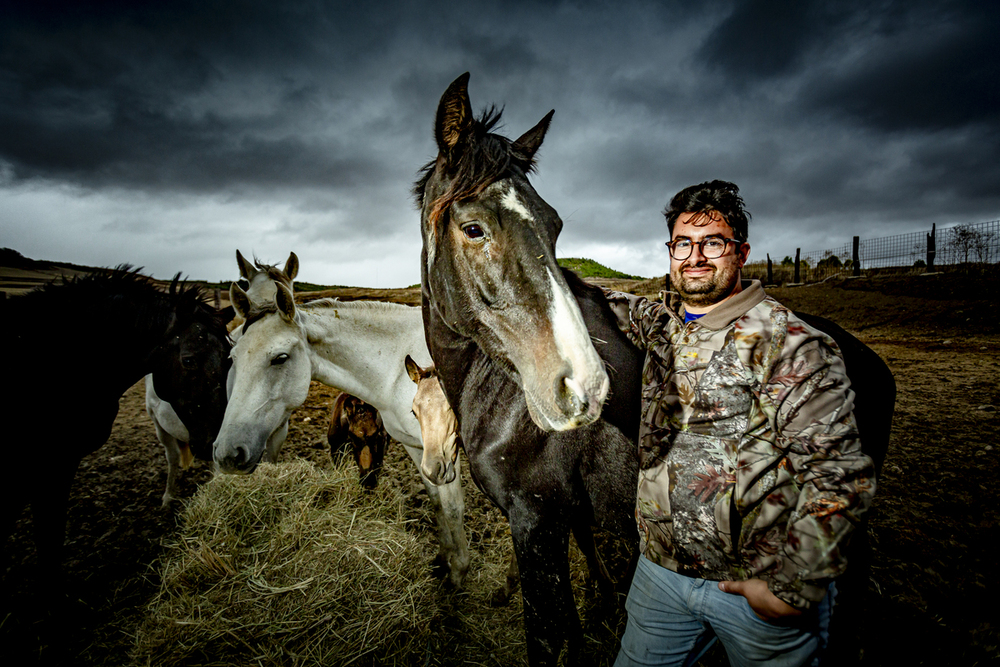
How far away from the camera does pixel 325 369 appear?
3.83 metres

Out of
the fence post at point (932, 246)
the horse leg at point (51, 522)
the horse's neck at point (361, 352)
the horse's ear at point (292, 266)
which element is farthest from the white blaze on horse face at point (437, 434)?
the fence post at point (932, 246)

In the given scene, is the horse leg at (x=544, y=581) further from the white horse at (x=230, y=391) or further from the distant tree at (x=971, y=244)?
the distant tree at (x=971, y=244)

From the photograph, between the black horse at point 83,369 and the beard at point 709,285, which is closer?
the beard at point 709,285

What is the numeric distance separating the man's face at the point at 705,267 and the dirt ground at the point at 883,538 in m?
1.75

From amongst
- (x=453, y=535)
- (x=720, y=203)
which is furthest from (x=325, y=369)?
(x=720, y=203)

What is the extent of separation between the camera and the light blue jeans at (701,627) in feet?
3.98

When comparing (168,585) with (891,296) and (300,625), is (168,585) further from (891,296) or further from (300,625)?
(891,296)

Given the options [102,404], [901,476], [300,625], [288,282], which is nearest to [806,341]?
[300,625]

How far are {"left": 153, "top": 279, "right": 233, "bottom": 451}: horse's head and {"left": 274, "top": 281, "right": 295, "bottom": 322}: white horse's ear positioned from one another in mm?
841

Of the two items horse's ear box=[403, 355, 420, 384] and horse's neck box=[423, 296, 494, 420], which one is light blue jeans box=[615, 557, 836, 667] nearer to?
horse's neck box=[423, 296, 494, 420]

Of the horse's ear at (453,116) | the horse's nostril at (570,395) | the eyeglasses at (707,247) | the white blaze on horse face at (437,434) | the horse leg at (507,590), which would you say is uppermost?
the horse's ear at (453,116)

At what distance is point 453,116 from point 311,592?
3.76m

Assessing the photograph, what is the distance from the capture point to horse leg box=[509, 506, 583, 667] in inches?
71.2

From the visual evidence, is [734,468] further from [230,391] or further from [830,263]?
[830,263]
